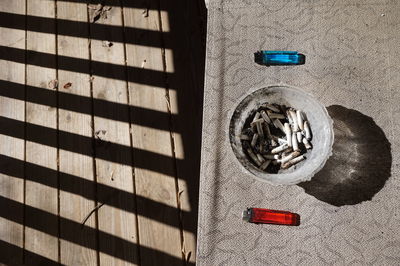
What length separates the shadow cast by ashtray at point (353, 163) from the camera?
97 centimetres

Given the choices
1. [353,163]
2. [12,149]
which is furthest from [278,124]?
[12,149]

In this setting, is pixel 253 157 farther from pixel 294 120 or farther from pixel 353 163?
pixel 353 163

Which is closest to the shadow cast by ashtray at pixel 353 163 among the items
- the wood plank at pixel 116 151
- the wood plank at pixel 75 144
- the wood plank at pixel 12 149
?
the wood plank at pixel 116 151

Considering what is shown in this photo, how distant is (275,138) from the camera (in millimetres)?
988

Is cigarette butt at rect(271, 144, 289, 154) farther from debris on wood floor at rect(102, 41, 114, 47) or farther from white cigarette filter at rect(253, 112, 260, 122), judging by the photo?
debris on wood floor at rect(102, 41, 114, 47)

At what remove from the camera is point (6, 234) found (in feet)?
5.43

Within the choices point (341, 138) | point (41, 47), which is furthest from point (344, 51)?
point (41, 47)

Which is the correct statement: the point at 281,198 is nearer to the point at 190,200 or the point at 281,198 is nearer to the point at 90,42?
the point at 190,200

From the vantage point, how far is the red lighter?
951 mm

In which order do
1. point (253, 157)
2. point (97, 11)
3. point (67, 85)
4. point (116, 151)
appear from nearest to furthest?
point (253, 157)
point (116, 151)
point (67, 85)
point (97, 11)

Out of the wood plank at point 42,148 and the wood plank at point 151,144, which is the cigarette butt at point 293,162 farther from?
the wood plank at point 42,148

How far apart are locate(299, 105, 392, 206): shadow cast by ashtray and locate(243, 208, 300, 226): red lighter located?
83 millimetres

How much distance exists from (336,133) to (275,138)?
0.18 meters

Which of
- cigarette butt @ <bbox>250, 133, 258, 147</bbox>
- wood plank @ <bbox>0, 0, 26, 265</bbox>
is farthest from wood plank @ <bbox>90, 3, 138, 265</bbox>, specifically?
cigarette butt @ <bbox>250, 133, 258, 147</bbox>
